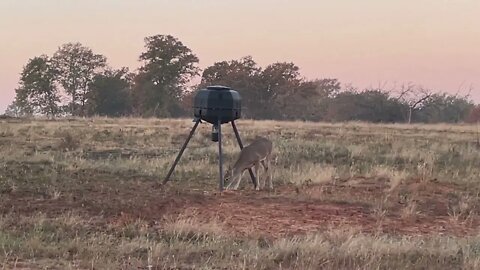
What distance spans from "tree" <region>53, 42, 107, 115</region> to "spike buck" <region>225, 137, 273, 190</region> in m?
53.1

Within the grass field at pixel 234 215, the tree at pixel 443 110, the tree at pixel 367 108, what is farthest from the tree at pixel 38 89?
the grass field at pixel 234 215

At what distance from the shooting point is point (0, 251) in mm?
6699

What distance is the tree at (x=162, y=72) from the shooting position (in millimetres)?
62719

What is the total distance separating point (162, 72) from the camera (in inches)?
2470

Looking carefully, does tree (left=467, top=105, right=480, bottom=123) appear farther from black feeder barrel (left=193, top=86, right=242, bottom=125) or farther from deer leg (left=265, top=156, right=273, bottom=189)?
black feeder barrel (left=193, top=86, right=242, bottom=125)

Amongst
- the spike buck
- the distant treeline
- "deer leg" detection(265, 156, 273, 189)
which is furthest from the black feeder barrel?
the distant treeline

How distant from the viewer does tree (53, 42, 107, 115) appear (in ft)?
211

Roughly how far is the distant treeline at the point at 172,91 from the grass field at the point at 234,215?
149 ft

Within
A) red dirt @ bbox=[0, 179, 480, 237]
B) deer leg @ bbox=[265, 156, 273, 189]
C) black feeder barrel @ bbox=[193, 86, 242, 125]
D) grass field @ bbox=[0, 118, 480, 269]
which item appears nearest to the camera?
grass field @ bbox=[0, 118, 480, 269]

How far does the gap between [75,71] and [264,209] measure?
2260 inches

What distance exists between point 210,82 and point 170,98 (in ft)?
17.8

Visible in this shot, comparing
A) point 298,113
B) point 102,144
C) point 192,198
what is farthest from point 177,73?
point 192,198

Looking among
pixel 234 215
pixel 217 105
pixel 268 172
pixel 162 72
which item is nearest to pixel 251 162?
pixel 268 172

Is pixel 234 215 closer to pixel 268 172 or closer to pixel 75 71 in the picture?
pixel 268 172
